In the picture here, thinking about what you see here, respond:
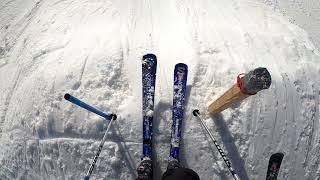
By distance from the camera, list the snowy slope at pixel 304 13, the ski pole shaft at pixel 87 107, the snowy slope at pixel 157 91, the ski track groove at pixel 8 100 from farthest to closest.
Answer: the snowy slope at pixel 304 13 < the ski track groove at pixel 8 100 < the snowy slope at pixel 157 91 < the ski pole shaft at pixel 87 107

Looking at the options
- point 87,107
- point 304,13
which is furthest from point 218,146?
point 304,13

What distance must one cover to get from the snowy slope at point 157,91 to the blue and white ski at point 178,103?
0.43 ft

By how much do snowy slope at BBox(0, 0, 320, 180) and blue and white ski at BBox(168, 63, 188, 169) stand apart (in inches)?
5.2

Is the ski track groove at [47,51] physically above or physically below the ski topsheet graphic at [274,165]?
above

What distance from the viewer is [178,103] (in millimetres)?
3629

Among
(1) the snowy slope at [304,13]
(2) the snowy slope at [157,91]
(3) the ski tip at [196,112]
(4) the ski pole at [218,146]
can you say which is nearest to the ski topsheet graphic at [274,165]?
(2) the snowy slope at [157,91]

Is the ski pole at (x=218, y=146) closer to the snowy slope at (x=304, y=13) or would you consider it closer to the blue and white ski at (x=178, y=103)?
the blue and white ski at (x=178, y=103)

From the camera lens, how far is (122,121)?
3.66 meters

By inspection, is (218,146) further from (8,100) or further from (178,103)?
(8,100)

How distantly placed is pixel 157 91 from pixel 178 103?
0.97 feet

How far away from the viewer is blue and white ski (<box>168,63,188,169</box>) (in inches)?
141

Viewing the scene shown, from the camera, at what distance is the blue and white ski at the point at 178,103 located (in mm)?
3580

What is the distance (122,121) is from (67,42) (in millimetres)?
1235

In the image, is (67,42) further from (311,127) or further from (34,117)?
(311,127)
